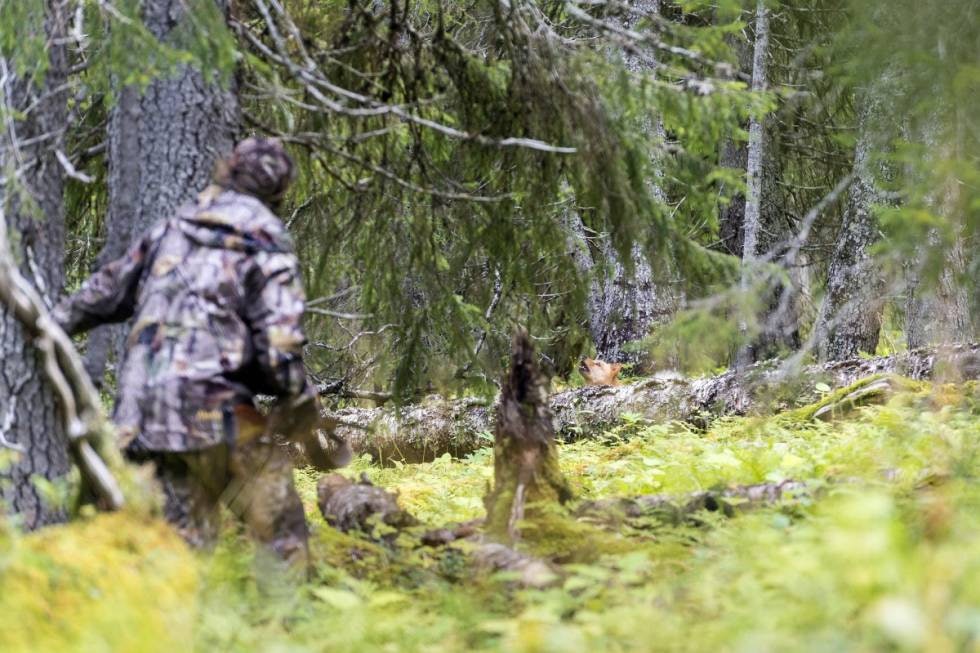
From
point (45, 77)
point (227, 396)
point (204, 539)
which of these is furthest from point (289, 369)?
point (45, 77)

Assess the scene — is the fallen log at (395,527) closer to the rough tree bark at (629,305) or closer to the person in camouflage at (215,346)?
the person in camouflage at (215,346)

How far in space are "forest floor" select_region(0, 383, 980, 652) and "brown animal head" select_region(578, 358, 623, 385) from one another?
5907mm

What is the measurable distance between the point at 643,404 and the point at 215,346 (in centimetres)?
707

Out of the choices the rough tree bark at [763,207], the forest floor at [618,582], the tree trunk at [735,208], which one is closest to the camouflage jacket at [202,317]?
the forest floor at [618,582]

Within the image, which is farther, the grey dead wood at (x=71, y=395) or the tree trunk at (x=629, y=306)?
the tree trunk at (x=629, y=306)

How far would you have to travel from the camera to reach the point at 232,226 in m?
4.91

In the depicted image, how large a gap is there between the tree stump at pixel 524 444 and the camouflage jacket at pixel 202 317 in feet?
4.53

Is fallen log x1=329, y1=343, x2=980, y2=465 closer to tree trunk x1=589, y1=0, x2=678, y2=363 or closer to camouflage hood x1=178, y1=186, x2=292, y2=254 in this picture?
tree trunk x1=589, y1=0, x2=678, y2=363

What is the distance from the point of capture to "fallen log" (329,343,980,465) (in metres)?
9.51

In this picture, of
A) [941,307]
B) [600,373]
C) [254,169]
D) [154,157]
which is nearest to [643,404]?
[600,373]

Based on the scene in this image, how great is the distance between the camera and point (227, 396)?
480 centimetres

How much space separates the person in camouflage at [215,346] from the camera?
4.73 metres

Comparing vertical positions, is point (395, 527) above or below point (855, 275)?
below

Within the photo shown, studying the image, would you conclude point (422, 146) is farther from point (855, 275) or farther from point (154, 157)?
point (855, 275)
